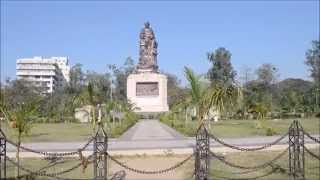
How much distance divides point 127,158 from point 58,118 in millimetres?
49812

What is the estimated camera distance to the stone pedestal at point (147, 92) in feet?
264

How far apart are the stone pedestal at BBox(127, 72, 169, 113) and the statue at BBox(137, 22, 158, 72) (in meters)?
5.05

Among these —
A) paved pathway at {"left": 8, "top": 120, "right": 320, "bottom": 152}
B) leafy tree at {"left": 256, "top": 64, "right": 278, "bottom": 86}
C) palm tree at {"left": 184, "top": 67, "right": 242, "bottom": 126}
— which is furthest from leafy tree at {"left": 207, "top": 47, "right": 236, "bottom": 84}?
palm tree at {"left": 184, "top": 67, "right": 242, "bottom": 126}

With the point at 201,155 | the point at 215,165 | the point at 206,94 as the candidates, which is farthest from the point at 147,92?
the point at 201,155

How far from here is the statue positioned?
8725 centimetres

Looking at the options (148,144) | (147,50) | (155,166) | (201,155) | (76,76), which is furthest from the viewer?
(76,76)

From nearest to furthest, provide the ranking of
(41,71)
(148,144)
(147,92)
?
(148,144)
(147,92)
(41,71)

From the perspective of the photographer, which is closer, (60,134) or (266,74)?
(60,134)

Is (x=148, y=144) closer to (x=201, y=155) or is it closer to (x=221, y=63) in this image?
(x=201, y=155)

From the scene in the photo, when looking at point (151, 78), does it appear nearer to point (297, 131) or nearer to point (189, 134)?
point (189, 134)

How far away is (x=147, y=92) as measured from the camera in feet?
267

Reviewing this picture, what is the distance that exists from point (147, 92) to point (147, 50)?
9.81m

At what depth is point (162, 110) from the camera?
80.6 metres

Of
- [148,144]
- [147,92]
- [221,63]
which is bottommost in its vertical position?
[148,144]
